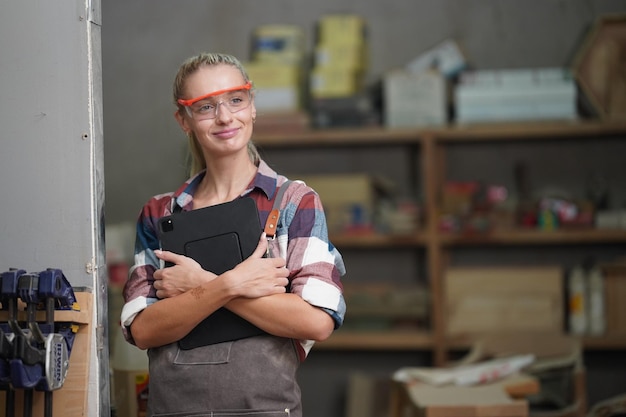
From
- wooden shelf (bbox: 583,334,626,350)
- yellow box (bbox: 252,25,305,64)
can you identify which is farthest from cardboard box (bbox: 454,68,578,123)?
wooden shelf (bbox: 583,334,626,350)

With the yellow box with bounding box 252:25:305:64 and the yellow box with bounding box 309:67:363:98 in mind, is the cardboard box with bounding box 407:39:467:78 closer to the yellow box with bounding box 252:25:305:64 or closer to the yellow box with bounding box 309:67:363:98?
the yellow box with bounding box 309:67:363:98

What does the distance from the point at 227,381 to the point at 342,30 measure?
132 inches

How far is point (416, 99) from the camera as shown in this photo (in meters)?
4.77

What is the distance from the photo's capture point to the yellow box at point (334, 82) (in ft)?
15.6

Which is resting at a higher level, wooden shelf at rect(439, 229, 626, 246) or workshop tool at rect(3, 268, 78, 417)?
wooden shelf at rect(439, 229, 626, 246)

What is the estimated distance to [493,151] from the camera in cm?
505

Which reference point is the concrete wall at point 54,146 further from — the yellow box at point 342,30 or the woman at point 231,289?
the yellow box at point 342,30

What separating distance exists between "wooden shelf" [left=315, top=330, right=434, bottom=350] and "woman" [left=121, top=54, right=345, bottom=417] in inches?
112

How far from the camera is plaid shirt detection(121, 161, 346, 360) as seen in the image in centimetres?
184

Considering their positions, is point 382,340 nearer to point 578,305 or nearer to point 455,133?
point 578,305

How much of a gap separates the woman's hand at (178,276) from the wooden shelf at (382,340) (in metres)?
2.93

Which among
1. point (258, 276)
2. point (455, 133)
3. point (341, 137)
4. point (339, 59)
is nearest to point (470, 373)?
point (455, 133)

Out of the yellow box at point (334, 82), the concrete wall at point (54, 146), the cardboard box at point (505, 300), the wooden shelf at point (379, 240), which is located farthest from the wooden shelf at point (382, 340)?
the concrete wall at point (54, 146)

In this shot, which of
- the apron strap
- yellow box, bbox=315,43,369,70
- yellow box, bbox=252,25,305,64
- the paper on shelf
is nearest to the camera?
the apron strap
